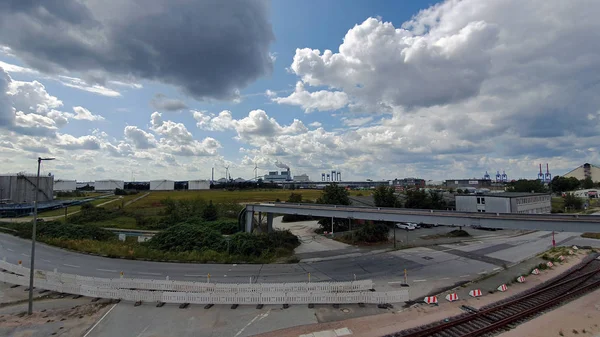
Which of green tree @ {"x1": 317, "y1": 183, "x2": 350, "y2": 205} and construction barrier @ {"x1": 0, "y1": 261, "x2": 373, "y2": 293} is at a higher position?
green tree @ {"x1": 317, "y1": 183, "x2": 350, "y2": 205}

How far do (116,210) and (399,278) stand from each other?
74602mm

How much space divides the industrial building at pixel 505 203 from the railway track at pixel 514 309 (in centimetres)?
3065

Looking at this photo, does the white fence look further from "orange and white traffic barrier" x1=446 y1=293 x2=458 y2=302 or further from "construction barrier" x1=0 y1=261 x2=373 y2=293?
"orange and white traffic barrier" x1=446 y1=293 x2=458 y2=302

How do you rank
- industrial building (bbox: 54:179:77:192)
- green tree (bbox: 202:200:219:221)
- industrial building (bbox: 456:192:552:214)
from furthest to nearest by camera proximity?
industrial building (bbox: 54:179:77:192) < green tree (bbox: 202:200:219:221) < industrial building (bbox: 456:192:552:214)

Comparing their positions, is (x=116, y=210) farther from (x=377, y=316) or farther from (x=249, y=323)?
(x=377, y=316)

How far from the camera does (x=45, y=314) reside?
63.7 ft

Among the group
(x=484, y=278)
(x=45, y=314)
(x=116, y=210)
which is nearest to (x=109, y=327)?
(x=45, y=314)

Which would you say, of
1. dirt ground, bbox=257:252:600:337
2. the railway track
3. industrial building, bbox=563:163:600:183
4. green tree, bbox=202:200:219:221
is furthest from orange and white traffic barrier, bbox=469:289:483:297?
industrial building, bbox=563:163:600:183

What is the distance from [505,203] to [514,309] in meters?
44.6

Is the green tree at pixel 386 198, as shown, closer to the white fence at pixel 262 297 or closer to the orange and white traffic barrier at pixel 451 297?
the orange and white traffic barrier at pixel 451 297

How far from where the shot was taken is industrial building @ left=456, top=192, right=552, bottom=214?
185 ft

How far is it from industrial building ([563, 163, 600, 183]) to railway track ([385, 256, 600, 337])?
7423 inches

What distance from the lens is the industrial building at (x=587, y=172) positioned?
15880 centimetres

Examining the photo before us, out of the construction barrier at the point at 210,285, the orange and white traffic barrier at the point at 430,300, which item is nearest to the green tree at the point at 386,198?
the construction barrier at the point at 210,285
